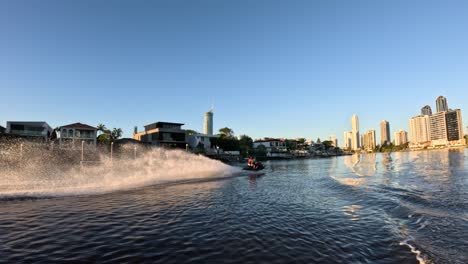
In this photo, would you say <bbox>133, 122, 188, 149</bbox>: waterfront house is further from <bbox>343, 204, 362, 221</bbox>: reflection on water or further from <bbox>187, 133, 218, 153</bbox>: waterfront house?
<bbox>343, 204, 362, 221</bbox>: reflection on water

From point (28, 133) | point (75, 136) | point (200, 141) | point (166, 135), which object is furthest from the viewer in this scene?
point (200, 141)

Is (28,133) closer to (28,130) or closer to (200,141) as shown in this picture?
(28,130)

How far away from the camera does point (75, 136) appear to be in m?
71.3

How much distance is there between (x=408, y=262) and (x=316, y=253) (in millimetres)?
2390

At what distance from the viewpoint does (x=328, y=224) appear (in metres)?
Result: 10.2

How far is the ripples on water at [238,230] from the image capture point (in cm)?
699

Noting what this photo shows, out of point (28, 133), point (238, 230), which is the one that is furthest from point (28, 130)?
point (238, 230)

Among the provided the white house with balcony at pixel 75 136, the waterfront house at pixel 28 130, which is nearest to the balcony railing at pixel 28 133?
the waterfront house at pixel 28 130

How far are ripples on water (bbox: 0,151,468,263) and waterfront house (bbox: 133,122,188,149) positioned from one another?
6573 centimetres

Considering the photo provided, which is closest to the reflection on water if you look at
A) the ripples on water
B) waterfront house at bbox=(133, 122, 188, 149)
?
the ripples on water

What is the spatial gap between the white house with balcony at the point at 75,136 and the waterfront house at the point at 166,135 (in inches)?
684

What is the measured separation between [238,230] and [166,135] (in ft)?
246

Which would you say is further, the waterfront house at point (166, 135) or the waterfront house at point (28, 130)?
the waterfront house at point (166, 135)

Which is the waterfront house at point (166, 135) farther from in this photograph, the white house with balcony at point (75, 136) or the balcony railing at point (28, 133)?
the balcony railing at point (28, 133)
